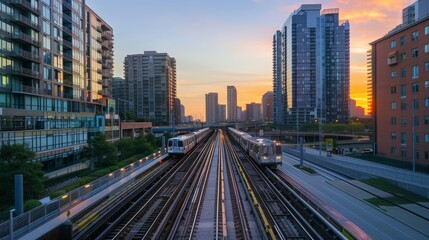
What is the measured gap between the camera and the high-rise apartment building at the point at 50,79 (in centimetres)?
3584

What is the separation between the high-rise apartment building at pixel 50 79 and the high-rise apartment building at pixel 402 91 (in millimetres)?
42176

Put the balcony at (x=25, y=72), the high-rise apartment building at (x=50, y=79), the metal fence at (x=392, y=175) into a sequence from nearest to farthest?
the metal fence at (x=392, y=175) < the high-rise apartment building at (x=50, y=79) < the balcony at (x=25, y=72)

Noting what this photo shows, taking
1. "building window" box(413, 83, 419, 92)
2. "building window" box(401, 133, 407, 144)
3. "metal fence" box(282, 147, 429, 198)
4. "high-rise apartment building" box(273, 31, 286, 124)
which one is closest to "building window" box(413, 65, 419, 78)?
"building window" box(413, 83, 419, 92)

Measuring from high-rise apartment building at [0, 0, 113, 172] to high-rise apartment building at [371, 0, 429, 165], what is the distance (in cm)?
4218

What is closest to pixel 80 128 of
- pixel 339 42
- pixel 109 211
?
pixel 109 211

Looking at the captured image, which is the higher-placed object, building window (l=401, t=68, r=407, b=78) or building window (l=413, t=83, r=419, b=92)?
building window (l=401, t=68, r=407, b=78)

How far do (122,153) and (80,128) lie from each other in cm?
792

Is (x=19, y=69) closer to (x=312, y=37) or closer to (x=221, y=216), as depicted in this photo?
(x=221, y=216)

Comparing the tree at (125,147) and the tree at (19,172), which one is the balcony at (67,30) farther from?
the tree at (19,172)

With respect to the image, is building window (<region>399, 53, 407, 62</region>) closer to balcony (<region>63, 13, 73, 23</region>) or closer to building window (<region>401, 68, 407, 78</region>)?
building window (<region>401, 68, 407, 78</region>)

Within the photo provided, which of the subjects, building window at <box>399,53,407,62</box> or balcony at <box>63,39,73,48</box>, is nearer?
building window at <box>399,53,407,62</box>

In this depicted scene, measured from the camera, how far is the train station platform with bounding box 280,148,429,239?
13.9m

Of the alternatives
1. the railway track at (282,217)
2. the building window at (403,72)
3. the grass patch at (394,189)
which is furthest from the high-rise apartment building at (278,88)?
the railway track at (282,217)

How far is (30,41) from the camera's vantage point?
38.6m
